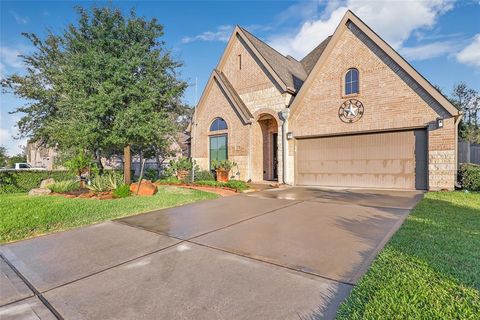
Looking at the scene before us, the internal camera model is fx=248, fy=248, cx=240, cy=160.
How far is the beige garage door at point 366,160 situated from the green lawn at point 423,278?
6.06m

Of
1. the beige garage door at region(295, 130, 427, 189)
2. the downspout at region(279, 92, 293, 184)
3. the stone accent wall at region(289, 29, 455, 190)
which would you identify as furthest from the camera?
the downspout at region(279, 92, 293, 184)

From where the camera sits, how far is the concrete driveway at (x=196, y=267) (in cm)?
240

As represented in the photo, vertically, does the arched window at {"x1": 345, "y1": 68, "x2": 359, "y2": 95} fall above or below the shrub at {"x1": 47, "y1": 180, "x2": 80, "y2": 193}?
above

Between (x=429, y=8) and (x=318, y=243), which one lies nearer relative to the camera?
(x=318, y=243)

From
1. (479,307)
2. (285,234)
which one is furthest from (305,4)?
(479,307)

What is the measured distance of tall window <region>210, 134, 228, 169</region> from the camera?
600 inches

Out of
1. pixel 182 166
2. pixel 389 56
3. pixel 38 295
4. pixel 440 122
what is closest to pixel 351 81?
pixel 389 56

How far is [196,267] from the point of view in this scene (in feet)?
10.8

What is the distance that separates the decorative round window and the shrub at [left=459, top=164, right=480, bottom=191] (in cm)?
421

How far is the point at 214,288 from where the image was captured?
273cm

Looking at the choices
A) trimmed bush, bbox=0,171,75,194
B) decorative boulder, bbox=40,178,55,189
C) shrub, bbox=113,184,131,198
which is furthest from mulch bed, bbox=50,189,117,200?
trimmed bush, bbox=0,171,75,194

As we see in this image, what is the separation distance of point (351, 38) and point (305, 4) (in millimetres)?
2763

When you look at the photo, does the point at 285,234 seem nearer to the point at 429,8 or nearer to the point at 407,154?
the point at 407,154

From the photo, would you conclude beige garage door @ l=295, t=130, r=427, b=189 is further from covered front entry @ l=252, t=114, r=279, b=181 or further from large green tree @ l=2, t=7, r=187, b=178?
large green tree @ l=2, t=7, r=187, b=178
